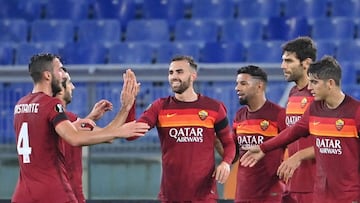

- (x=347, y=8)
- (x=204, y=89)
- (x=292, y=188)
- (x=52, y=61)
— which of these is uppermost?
(x=347, y=8)

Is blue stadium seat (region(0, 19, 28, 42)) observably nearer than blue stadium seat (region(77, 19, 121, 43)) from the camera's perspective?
No

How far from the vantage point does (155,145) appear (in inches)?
484

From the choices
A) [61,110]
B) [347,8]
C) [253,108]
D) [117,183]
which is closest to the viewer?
[61,110]

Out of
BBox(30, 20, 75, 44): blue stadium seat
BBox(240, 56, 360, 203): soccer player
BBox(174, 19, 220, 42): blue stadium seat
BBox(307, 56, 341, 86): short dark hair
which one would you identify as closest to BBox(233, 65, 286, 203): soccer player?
BBox(240, 56, 360, 203): soccer player

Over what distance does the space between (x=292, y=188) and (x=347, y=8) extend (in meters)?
7.52

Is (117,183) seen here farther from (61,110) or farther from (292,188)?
(61,110)

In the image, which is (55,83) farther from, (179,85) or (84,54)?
(84,54)

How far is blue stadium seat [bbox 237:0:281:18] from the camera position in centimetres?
1656

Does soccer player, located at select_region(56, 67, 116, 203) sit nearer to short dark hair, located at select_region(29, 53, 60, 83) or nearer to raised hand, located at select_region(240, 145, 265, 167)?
short dark hair, located at select_region(29, 53, 60, 83)

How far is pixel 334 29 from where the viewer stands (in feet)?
52.5

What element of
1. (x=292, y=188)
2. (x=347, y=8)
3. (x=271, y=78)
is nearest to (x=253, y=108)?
(x=292, y=188)

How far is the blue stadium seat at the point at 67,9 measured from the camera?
17.1 meters

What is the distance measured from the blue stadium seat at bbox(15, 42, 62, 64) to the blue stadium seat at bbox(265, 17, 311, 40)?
10.7 ft

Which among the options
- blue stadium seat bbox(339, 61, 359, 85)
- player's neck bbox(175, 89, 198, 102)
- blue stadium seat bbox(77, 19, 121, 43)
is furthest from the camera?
blue stadium seat bbox(77, 19, 121, 43)
